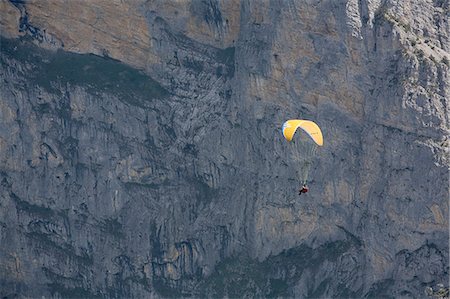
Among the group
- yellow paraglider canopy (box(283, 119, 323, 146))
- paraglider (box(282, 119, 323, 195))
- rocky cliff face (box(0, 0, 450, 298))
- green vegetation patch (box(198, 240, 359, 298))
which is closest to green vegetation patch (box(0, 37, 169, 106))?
rocky cliff face (box(0, 0, 450, 298))

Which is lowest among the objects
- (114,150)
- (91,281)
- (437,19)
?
(91,281)

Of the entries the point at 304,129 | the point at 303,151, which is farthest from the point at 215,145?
the point at 304,129

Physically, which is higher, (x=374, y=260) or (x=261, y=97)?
(x=261, y=97)

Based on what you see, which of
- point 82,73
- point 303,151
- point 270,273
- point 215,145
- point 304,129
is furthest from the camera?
point 82,73

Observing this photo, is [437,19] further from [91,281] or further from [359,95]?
[91,281]

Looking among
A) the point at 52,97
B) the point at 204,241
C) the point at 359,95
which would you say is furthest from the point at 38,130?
the point at 359,95

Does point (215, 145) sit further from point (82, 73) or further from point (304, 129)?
point (304, 129)

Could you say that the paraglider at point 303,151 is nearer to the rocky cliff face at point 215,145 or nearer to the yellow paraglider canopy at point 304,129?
the rocky cliff face at point 215,145
